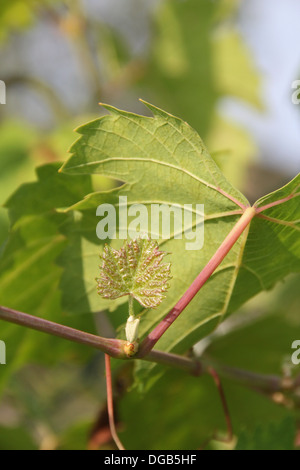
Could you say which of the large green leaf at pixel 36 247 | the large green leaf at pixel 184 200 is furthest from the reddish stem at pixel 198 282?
the large green leaf at pixel 36 247

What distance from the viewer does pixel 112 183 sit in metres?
1.37

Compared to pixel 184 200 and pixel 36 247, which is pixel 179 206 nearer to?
pixel 184 200

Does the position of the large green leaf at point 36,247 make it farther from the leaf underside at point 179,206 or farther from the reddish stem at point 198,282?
the reddish stem at point 198,282

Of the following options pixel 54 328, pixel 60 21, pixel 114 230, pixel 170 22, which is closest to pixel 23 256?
pixel 114 230

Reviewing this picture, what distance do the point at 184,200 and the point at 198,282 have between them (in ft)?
0.40

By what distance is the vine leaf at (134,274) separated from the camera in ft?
1.92

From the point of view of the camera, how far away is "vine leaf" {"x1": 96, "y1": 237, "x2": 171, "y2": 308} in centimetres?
58

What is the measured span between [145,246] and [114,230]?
112mm

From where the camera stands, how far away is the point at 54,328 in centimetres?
54

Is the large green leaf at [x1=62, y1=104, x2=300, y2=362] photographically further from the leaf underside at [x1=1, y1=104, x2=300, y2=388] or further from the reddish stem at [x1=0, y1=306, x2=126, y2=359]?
the reddish stem at [x1=0, y1=306, x2=126, y2=359]

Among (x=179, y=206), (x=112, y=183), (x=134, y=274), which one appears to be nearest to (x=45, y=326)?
(x=134, y=274)

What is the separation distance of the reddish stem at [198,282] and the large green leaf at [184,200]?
0.07 feet

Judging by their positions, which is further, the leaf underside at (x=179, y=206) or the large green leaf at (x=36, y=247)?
the large green leaf at (x=36, y=247)

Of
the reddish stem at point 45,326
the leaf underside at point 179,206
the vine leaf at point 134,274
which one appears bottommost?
the reddish stem at point 45,326
